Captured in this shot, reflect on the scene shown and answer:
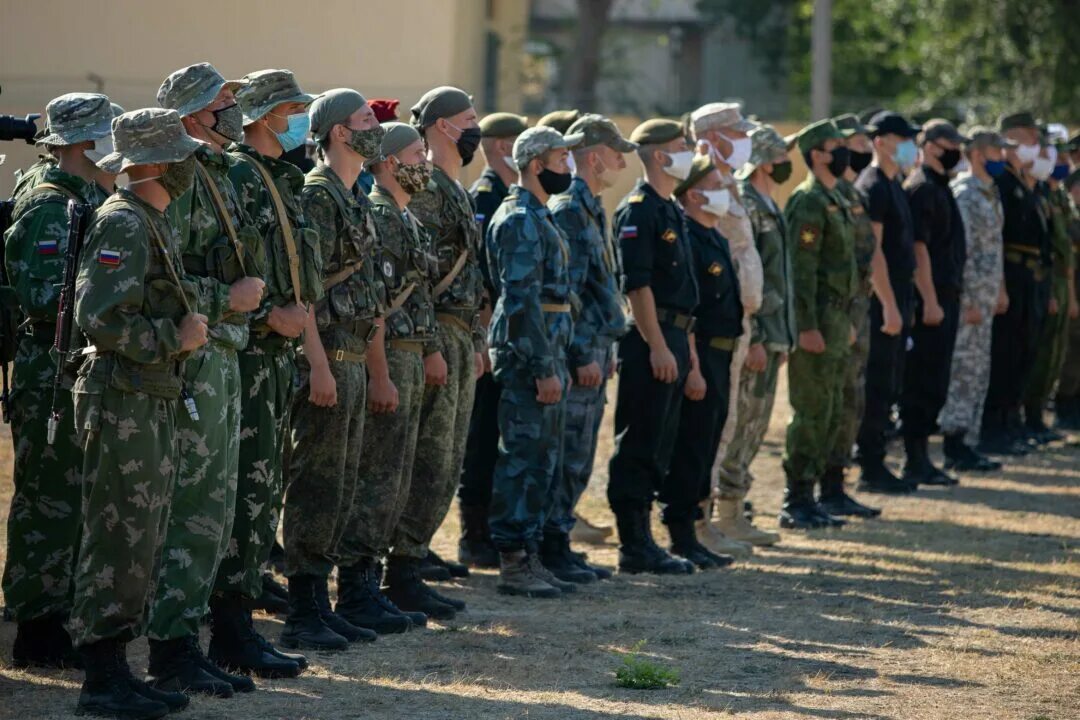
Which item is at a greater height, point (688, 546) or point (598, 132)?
point (598, 132)

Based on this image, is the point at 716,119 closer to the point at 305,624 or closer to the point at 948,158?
the point at 948,158

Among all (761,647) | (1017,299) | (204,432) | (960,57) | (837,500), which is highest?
(960,57)

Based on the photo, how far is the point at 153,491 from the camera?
606cm

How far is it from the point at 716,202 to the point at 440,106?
2045 mm

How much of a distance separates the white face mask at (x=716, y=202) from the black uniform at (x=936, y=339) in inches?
150

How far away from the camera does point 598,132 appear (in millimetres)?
9531

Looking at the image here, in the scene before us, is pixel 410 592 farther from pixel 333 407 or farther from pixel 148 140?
pixel 148 140

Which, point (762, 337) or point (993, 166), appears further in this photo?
point (993, 166)

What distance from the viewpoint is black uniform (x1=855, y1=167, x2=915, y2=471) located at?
12.8 metres

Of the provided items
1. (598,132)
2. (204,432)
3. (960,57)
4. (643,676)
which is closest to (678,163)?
(598,132)

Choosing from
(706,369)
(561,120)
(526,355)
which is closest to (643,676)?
(526,355)

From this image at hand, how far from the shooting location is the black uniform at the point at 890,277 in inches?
502

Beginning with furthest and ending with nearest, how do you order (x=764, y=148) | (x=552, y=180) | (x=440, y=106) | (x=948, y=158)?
(x=948, y=158) < (x=764, y=148) < (x=552, y=180) < (x=440, y=106)

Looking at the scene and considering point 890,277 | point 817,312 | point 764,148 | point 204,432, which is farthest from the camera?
point 890,277
